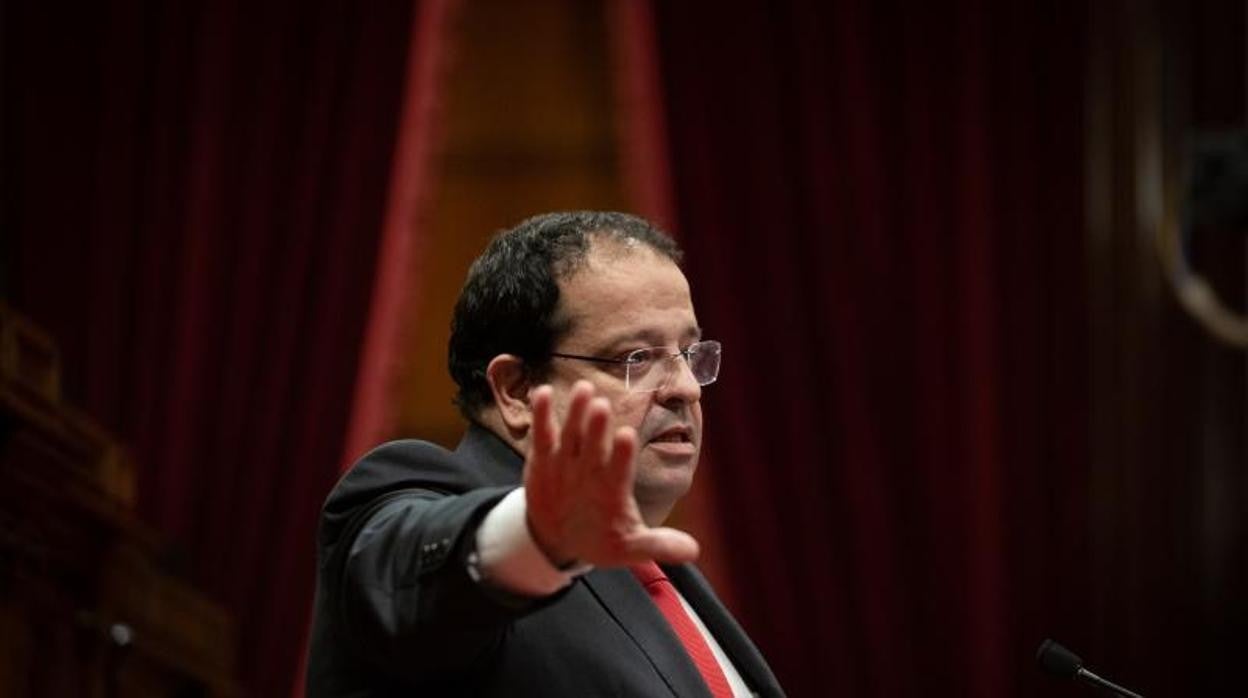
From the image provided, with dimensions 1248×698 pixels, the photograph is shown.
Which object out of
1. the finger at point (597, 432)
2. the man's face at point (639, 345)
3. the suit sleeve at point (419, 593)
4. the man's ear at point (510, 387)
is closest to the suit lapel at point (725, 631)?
the man's face at point (639, 345)

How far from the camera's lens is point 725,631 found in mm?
2355

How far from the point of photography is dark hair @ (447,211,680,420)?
212 centimetres

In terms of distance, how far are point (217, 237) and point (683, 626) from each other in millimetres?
3529

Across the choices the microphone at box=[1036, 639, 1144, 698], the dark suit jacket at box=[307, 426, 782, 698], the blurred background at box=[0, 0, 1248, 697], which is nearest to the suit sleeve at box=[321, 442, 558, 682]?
the dark suit jacket at box=[307, 426, 782, 698]

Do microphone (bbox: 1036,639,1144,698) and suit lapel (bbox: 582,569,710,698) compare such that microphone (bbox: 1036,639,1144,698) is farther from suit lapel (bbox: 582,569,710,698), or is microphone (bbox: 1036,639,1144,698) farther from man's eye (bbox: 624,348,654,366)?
man's eye (bbox: 624,348,654,366)

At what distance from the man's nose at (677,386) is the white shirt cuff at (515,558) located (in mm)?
449

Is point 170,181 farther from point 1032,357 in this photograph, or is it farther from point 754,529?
point 1032,357

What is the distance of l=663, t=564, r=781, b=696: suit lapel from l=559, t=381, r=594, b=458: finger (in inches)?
31.0

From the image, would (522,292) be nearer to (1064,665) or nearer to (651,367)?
(651,367)

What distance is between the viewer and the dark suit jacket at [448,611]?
170 centimetres

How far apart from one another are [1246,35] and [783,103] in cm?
129

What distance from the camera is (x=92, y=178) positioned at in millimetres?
5551

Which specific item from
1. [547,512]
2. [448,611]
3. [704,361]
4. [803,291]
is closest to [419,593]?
[448,611]

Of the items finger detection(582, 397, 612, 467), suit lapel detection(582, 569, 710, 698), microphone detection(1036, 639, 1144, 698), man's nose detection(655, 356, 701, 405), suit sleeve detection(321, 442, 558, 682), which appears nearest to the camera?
finger detection(582, 397, 612, 467)
